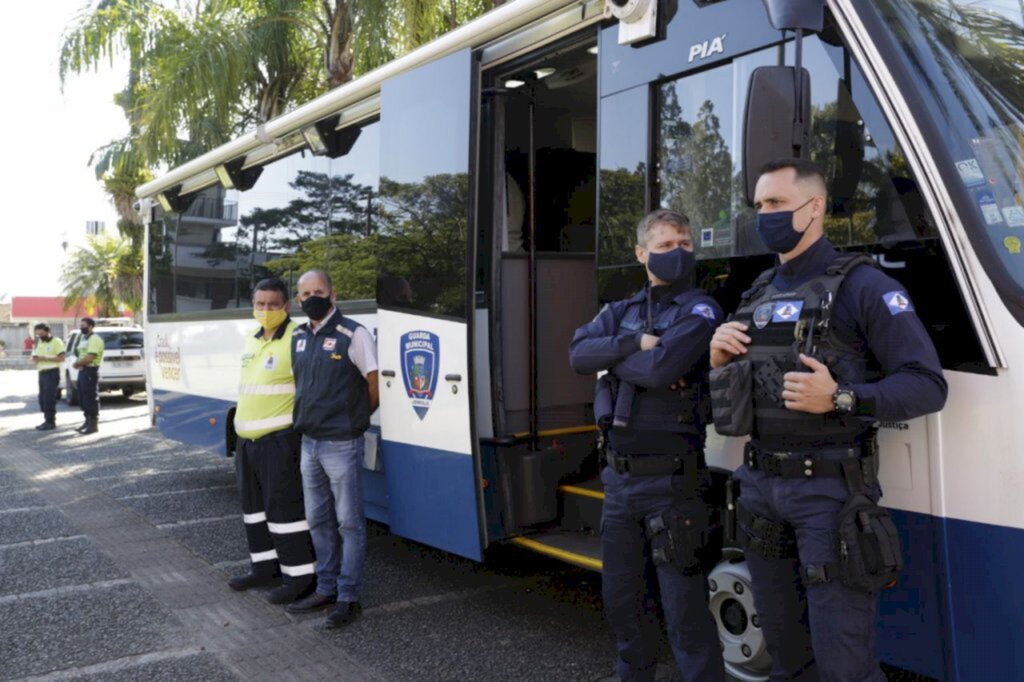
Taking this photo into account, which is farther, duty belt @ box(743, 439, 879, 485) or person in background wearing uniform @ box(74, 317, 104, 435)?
person in background wearing uniform @ box(74, 317, 104, 435)

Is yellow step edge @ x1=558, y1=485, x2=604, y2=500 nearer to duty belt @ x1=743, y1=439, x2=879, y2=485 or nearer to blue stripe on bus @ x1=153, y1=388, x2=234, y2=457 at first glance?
duty belt @ x1=743, y1=439, x2=879, y2=485

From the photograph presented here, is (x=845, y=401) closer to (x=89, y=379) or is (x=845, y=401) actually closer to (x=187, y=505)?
(x=187, y=505)

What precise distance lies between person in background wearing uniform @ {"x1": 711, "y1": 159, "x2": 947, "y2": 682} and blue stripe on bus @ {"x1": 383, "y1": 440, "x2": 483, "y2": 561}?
2.00 meters

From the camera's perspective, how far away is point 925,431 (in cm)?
291

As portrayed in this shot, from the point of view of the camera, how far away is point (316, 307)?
5129 mm

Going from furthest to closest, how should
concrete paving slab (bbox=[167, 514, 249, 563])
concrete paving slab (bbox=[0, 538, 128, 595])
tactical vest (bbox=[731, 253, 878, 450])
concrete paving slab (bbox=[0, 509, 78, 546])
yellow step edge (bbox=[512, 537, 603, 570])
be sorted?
concrete paving slab (bbox=[0, 509, 78, 546]), concrete paving slab (bbox=[167, 514, 249, 563]), concrete paving slab (bbox=[0, 538, 128, 595]), yellow step edge (bbox=[512, 537, 603, 570]), tactical vest (bbox=[731, 253, 878, 450])

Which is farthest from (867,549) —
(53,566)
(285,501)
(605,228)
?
(53,566)

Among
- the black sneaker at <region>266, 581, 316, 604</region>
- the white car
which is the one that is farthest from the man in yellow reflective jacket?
the black sneaker at <region>266, 581, 316, 604</region>

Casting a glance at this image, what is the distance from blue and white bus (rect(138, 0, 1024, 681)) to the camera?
280 centimetres

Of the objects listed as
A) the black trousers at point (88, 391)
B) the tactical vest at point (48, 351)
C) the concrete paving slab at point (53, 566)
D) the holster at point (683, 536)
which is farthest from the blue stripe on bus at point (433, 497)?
the tactical vest at point (48, 351)

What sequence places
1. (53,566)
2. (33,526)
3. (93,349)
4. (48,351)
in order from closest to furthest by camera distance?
1. (53,566)
2. (33,526)
3. (93,349)
4. (48,351)

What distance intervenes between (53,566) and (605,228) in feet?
15.1

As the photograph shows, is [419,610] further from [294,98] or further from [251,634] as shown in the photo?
[294,98]

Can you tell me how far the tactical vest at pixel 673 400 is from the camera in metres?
3.44
